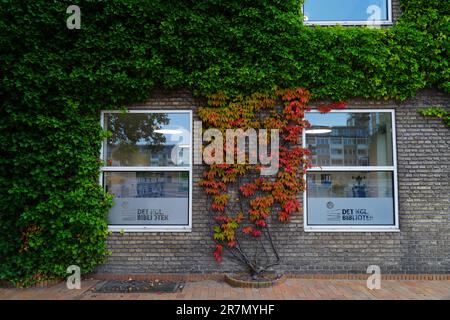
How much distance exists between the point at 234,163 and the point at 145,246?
88.3 inches

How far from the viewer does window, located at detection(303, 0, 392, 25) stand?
6504mm

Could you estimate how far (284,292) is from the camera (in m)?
5.27

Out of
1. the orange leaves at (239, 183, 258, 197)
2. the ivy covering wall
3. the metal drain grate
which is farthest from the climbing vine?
the metal drain grate

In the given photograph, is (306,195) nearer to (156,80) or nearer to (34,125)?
(156,80)

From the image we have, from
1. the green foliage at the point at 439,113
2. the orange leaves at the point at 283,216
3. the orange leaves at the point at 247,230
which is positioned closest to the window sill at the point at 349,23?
the green foliage at the point at 439,113

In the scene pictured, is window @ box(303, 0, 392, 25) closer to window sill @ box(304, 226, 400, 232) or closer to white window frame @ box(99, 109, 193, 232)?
white window frame @ box(99, 109, 193, 232)

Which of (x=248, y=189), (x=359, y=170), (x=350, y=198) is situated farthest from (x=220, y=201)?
(x=359, y=170)

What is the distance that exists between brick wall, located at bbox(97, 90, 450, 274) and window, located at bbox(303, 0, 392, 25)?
10.1ft

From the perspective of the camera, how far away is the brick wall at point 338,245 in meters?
6.00

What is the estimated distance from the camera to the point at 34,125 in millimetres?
5746

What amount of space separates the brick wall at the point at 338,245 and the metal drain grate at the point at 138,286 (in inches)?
9.5

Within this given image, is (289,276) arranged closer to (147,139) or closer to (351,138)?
(351,138)

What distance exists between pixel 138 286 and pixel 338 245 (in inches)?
143

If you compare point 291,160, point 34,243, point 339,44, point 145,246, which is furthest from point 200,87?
point 34,243
